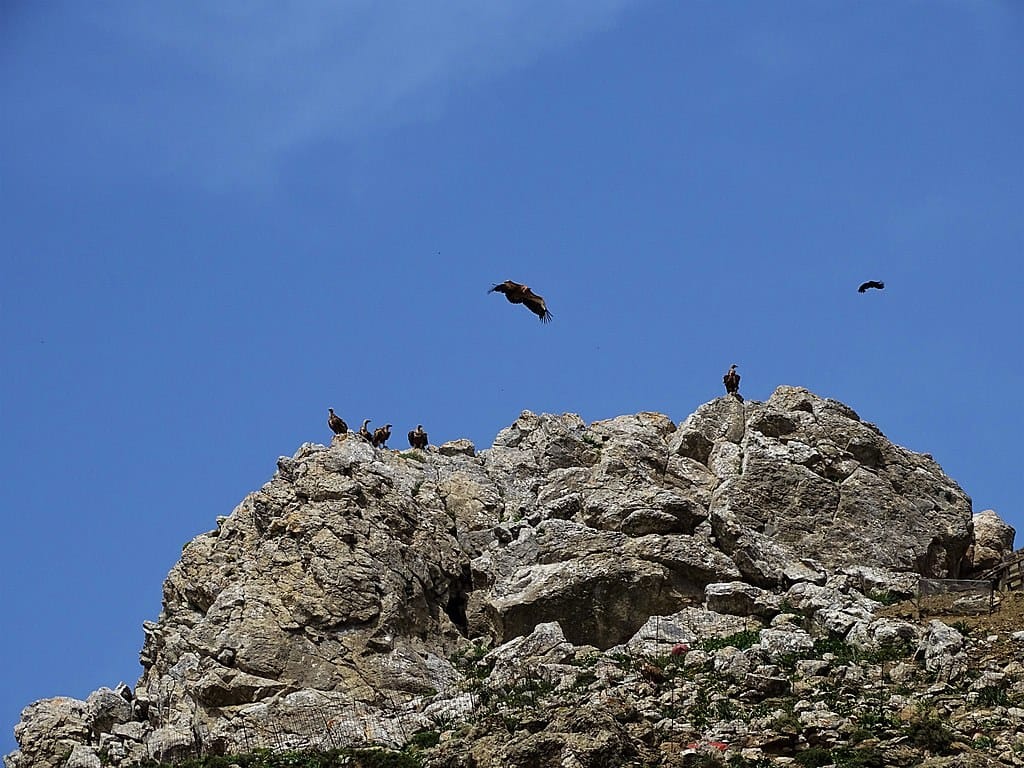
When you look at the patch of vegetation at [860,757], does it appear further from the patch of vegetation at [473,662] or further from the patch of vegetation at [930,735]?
the patch of vegetation at [473,662]

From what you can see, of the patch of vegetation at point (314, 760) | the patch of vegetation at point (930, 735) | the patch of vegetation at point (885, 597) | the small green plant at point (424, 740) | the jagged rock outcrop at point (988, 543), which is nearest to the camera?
the patch of vegetation at point (930, 735)

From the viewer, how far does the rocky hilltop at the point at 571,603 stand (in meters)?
40.3

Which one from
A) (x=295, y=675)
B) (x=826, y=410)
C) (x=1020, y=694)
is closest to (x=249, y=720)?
(x=295, y=675)

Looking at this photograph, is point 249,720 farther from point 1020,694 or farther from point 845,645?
point 1020,694

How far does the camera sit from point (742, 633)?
4581 centimetres

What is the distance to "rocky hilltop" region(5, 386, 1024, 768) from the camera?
4031 centimetres

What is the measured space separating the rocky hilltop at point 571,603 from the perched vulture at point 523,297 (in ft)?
27.6

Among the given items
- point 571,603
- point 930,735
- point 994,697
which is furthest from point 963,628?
point 571,603

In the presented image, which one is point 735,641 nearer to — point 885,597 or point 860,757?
point 885,597

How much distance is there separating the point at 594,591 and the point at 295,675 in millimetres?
8247

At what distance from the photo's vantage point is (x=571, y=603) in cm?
4794

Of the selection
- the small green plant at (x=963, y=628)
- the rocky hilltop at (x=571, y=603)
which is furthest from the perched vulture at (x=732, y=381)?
the small green plant at (x=963, y=628)

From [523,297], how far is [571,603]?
9273 mm

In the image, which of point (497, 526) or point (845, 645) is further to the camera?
point (497, 526)
